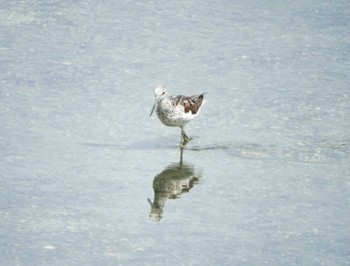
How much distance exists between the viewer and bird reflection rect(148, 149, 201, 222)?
11.5m

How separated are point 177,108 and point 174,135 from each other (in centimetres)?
72

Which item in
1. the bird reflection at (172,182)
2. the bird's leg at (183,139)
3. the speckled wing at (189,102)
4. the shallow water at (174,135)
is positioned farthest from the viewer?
the speckled wing at (189,102)

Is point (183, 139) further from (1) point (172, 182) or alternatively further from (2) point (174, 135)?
(1) point (172, 182)

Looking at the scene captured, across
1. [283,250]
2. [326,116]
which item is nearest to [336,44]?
[326,116]

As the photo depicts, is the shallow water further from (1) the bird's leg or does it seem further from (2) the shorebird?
(2) the shorebird

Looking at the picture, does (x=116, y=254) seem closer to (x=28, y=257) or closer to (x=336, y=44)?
(x=28, y=257)

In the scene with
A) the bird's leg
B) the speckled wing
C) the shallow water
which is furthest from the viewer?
the speckled wing

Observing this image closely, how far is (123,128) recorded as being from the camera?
44.6 ft

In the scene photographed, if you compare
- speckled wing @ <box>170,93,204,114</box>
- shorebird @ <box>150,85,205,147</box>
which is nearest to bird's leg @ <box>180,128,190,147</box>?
shorebird @ <box>150,85,205,147</box>

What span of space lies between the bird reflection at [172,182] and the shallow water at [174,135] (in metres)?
0.02

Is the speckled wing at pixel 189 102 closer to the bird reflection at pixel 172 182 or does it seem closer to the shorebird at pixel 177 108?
the shorebird at pixel 177 108

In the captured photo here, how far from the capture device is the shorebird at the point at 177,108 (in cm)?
1337

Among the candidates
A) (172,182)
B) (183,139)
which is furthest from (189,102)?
(172,182)

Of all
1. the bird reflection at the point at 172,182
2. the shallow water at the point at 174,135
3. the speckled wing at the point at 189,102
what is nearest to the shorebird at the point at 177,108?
the speckled wing at the point at 189,102
